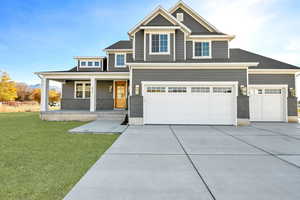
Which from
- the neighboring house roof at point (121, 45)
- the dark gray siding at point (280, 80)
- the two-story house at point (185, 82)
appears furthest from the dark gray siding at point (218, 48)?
the neighboring house roof at point (121, 45)

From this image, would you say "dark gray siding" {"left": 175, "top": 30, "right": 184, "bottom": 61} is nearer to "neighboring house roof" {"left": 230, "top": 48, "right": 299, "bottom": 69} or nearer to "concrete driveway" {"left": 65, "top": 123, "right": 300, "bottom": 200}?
"neighboring house roof" {"left": 230, "top": 48, "right": 299, "bottom": 69}

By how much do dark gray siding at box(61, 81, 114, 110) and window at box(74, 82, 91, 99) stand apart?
0.36 metres

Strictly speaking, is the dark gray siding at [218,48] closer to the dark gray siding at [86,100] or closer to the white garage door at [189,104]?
the white garage door at [189,104]

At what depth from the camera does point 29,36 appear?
2298 cm

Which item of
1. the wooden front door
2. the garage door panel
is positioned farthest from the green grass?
the wooden front door

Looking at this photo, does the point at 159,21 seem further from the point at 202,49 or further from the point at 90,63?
the point at 90,63

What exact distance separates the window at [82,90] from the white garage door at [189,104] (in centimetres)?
A: 684

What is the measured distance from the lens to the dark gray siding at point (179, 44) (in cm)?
970

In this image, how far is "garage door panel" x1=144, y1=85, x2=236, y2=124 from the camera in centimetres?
828

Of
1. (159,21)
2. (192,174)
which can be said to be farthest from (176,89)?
(192,174)

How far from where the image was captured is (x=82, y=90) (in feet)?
42.5

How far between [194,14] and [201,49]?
2.93m

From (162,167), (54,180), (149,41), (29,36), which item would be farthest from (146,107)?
(29,36)

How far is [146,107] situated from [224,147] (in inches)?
190
